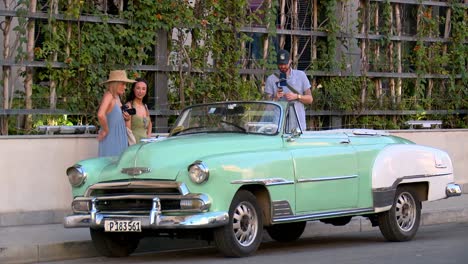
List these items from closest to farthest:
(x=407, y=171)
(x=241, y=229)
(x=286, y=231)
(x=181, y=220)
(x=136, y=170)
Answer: (x=181, y=220), (x=136, y=170), (x=241, y=229), (x=407, y=171), (x=286, y=231)

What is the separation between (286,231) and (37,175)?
10.4 feet

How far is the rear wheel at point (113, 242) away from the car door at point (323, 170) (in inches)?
69.4

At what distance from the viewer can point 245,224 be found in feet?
34.7

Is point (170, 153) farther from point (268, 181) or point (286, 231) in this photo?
point (286, 231)

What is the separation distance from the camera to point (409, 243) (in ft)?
39.8

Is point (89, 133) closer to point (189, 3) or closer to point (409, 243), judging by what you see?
point (189, 3)

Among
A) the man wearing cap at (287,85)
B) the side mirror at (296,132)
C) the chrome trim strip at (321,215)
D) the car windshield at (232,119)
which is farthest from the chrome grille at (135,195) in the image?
the man wearing cap at (287,85)

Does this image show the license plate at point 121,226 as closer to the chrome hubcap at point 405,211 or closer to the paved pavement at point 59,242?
the paved pavement at point 59,242

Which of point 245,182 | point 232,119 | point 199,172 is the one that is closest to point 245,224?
point 245,182

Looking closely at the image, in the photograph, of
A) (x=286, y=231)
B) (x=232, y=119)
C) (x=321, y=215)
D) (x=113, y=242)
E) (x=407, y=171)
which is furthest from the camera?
(x=286, y=231)

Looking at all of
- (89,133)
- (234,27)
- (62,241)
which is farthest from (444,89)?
Answer: (62,241)

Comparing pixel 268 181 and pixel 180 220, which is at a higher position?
pixel 268 181

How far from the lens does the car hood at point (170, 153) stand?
10297 mm

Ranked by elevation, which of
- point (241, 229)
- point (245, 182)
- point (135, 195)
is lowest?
point (241, 229)
